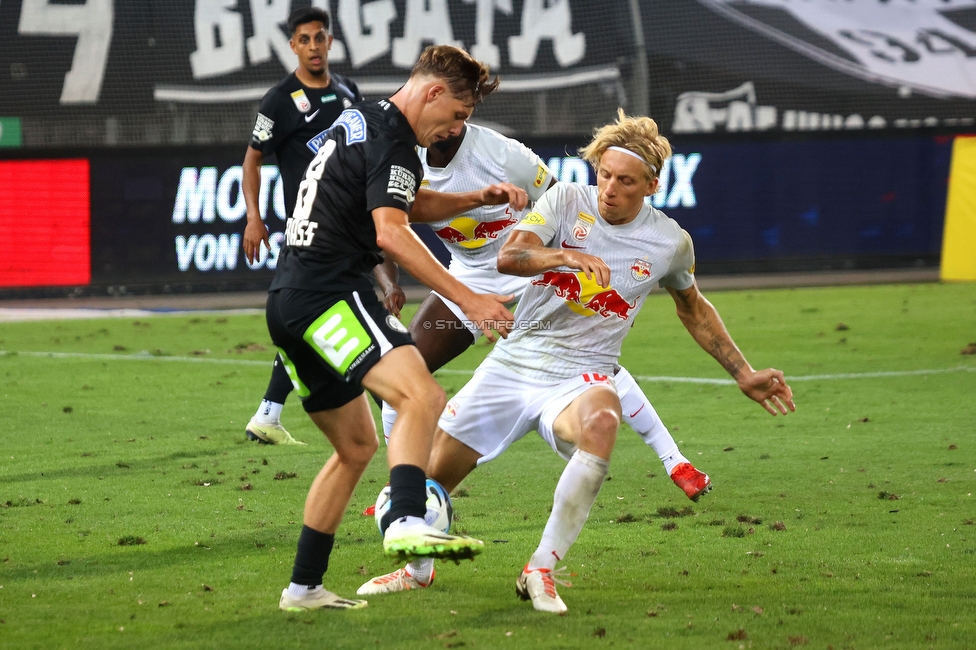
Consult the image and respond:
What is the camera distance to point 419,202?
4.65 metres

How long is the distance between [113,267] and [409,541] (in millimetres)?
14871

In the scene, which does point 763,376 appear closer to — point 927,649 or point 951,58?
point 927,649

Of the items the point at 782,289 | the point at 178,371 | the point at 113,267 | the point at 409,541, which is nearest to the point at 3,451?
the point at 178,371

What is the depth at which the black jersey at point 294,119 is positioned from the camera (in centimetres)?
792

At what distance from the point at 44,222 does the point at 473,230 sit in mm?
12125

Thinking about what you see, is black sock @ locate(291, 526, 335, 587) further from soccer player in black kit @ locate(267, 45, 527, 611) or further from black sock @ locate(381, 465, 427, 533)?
black sock @ locate(381, 465, 427, 533)

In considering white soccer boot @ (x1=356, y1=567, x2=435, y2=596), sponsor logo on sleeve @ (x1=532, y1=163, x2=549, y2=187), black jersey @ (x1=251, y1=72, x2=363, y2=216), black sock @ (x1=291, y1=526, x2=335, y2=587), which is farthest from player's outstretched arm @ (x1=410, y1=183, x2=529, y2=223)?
black jersey @ (x1=251, y1=72, x2=363, y2=216)

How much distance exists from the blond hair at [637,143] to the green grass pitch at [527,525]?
163 centimetres

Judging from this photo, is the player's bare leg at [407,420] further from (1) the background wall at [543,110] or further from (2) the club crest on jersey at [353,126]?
(1) the background wall at [543,110]

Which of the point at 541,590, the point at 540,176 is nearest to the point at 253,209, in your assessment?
the point at 540,176

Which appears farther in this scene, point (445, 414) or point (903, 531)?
point (903, 531)

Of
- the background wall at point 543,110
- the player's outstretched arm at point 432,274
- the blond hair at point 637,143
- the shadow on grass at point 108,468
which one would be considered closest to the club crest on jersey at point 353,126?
the player's outstretched arm at point 432,274

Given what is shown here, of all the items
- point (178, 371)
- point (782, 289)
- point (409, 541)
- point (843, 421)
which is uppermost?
point (409, 541)

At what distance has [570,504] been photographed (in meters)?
4.36
